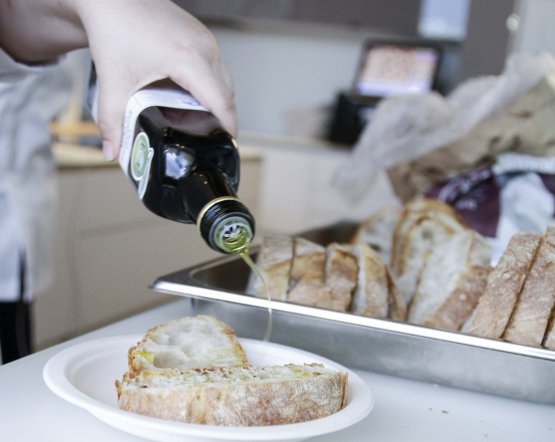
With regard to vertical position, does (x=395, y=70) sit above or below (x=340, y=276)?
above

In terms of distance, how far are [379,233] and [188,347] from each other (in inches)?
22.1

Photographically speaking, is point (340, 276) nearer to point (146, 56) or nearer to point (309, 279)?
point (309, 279)

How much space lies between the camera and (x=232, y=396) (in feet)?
1.64

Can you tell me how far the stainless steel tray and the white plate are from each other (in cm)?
5

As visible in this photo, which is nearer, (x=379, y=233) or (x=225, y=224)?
(x=225, y=224)

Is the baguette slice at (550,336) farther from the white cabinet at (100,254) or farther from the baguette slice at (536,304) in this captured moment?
the white cabinet at (100,254)

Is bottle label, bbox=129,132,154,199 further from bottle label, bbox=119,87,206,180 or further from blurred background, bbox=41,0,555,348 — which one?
blurred background, bbox=41,0,555,348

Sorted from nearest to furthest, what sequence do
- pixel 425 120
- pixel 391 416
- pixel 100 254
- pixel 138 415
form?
pixel 138 415 → pixel 391 416 → pixel 425 120 → pixel 100 254

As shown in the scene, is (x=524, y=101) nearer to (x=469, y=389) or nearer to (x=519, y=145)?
(x=519, y=145)

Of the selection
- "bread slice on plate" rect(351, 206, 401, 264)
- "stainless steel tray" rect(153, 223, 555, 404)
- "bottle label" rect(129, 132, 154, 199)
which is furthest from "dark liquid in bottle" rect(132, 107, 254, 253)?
"bread slice on plate" rect(351, 206, 401, 264)

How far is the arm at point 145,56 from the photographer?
66 cm

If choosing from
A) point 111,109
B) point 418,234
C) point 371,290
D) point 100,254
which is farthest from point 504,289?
point 100,254

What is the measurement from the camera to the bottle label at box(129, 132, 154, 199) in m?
0.64

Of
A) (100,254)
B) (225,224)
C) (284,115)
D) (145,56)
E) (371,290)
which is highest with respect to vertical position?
(145,56)
